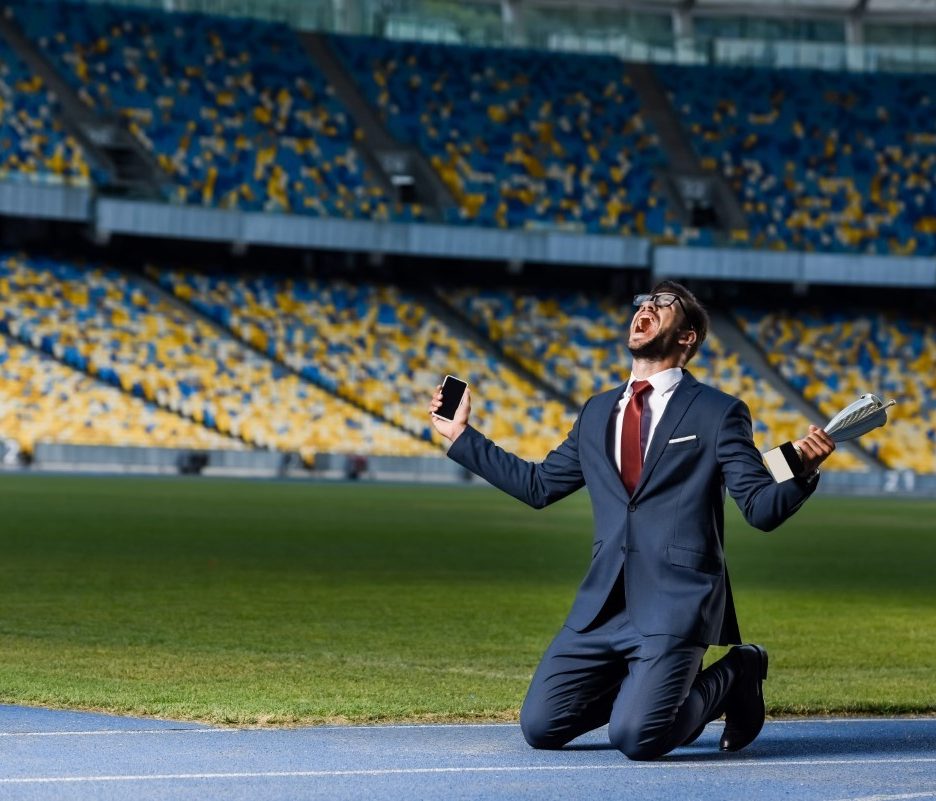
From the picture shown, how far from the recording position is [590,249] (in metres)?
51.4

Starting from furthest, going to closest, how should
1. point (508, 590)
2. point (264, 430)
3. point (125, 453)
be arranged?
1. point (264, 430)
2. point (125, 453)
3. point (508, 590)

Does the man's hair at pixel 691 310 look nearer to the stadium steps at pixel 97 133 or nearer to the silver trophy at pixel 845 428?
the silver trophy at pixel 845 428

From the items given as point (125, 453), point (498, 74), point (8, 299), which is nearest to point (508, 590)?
point (125, 453)

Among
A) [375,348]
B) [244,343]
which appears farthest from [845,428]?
[375,348]

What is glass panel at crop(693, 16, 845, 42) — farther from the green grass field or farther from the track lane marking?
the track lane marking

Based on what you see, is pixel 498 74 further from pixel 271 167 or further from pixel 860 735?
pixel 860 735

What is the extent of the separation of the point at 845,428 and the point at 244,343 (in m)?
42.3

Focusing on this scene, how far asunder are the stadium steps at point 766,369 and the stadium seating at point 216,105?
1078 cm

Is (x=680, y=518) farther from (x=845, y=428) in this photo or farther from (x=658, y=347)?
(x=845, y=428)

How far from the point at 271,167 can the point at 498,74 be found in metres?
8.62

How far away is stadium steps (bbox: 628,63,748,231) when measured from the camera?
54000 mm

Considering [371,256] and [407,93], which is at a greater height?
[407,93]

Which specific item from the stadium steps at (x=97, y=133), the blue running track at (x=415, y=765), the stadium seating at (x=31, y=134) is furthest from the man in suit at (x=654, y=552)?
the stadium steps at (x=97, y=133)

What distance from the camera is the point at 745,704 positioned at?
7199mm
